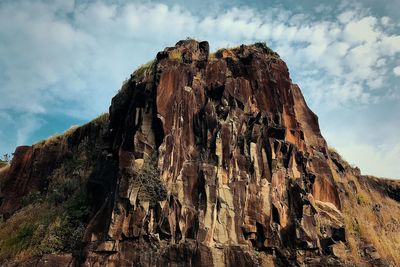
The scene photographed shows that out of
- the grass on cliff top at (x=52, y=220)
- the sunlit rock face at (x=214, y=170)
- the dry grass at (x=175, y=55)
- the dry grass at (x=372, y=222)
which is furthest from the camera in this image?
the dry grass at (x=372, y=222)

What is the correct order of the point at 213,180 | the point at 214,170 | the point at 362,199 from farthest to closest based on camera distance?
1. the point at 362,199
2. the point at 214,170
3. the point at 213,180

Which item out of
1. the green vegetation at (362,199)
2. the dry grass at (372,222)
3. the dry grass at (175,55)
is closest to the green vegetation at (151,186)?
the dry grass at (175,55)

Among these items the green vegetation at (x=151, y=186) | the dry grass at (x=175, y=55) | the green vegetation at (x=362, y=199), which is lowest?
the green vegetation at (x=151, y=186)

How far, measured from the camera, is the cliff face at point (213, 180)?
20.8 meters

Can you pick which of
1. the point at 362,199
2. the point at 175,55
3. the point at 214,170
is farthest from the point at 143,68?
the point at 362,199

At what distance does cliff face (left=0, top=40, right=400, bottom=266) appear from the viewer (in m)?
20.8

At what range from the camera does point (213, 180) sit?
22078 mm

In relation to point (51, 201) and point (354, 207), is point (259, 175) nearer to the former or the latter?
point (354, 207)

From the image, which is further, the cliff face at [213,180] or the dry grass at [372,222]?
the dry grass at [372,222]

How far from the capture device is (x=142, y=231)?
67.7 ft

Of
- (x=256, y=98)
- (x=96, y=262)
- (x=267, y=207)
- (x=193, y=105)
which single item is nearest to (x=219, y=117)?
(x=193, y=105)

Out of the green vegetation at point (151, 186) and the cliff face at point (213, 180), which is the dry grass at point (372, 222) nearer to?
the cliff face at point (213, 180)

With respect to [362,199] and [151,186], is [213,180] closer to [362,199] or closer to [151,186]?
[151,186]

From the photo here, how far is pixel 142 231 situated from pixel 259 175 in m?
6.49
